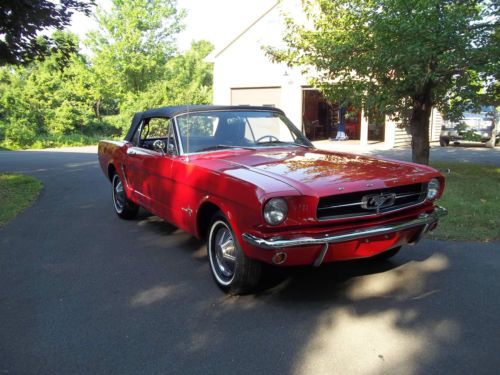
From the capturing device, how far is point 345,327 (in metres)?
3.36

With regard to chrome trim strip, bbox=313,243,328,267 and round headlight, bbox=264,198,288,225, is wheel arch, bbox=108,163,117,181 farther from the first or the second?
chrome trim strip, bbox=313,243,328,267

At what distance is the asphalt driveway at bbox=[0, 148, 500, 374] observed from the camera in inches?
115

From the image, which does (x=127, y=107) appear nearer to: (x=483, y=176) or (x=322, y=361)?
(x=483, y=176)

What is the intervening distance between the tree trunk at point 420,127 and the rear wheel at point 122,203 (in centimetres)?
622

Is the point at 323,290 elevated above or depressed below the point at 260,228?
below

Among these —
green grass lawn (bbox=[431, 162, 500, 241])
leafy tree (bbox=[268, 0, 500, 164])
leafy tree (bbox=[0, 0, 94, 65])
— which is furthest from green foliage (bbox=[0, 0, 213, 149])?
green grass lawn (bbox=[431, 162, 500, 241])

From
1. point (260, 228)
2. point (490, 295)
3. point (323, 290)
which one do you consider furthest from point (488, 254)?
point (260, 228)

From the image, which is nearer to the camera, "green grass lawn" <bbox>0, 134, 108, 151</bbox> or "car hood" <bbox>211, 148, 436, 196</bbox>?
"car hood" <bbox>211, 148, 436, 196</bbox>

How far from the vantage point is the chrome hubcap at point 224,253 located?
3.96 metres

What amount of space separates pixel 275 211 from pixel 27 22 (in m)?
8.53

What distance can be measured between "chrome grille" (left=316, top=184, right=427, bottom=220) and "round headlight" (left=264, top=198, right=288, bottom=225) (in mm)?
260

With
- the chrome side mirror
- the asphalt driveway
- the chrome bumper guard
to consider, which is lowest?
the asphalt driveway

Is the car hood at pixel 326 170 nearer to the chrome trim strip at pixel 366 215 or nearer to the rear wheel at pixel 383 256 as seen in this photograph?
the chrome trim strip at pixel 366 215

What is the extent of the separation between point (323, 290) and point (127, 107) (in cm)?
2620
